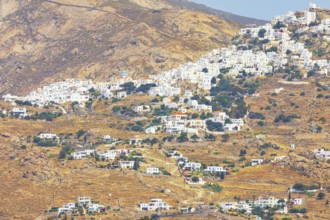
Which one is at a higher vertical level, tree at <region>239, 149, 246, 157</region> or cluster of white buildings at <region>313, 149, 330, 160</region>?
cluster of white buildings at <region>313, 149, 330, 160</region>

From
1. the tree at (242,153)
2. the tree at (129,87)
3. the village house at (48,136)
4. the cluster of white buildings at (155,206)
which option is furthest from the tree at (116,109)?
the cluster of white buildings at (155,206)

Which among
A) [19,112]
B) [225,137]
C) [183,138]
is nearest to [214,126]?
[225,137]

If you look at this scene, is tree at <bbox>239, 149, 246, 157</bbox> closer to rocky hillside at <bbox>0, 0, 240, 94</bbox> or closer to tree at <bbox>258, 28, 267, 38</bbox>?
rocky hillside at <bbox>0, 0, 240, 94</bbox>

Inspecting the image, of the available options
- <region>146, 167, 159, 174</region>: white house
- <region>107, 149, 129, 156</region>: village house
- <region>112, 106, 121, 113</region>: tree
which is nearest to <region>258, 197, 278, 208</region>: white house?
<region>146, 167, 159, 174</region>: white house

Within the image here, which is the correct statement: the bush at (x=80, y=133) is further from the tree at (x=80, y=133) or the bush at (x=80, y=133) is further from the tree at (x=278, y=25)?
the tree at (x=278, y=25)

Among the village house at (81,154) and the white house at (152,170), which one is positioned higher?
the village house at (81,154)
